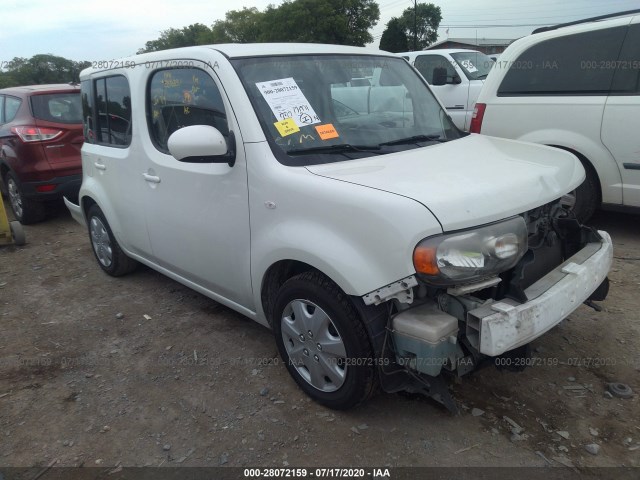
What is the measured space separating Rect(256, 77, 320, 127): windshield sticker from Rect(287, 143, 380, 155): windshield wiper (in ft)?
0.55

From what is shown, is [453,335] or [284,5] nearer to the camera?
[453,335]

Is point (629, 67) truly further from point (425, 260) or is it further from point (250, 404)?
point (250, 404)

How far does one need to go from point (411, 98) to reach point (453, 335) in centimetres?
180

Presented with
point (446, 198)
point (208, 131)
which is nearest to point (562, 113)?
point (446, 198)

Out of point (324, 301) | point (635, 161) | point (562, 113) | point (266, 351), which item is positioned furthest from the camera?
point (562, 113)

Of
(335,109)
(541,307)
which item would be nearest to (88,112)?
(335,109)

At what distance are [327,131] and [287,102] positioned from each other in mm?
272

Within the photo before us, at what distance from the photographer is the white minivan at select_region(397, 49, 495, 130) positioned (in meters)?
8.83

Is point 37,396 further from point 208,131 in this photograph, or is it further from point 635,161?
point 635,161

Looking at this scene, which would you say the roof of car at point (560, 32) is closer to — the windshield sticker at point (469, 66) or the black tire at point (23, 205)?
the windshield sticker at point (469, 66)

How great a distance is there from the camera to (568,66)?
187 inches

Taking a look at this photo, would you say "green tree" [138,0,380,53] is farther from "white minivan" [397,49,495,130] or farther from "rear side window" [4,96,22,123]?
"rear side window" [4,96,22,123]

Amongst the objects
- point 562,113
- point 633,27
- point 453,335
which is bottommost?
point 453,335

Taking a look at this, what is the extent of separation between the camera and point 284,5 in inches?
1923
